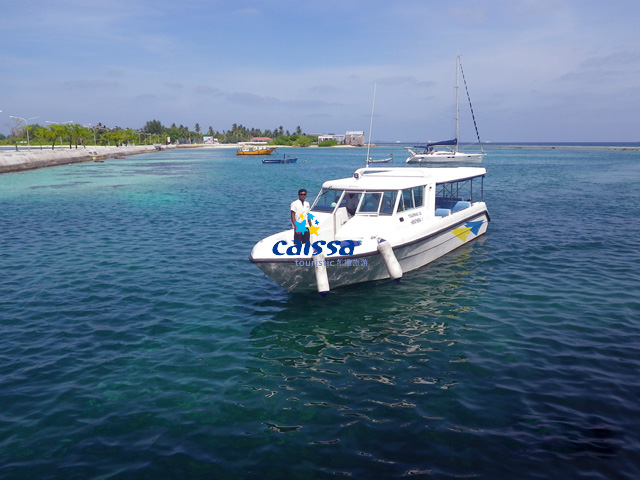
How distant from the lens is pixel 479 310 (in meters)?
12.3

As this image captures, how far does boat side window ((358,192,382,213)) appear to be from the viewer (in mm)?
14961

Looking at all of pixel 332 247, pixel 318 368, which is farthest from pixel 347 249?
pixel 318 368

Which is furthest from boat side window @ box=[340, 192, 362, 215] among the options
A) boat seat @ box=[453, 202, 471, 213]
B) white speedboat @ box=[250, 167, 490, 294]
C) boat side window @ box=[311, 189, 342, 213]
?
boat seat @ box=[453, 202, 471, 213]

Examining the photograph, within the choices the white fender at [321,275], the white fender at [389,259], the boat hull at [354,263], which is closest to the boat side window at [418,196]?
the boat hull at [354,263]

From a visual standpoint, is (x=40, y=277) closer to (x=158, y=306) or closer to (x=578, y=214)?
(x=158, y=306)

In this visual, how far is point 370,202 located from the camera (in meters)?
15.1

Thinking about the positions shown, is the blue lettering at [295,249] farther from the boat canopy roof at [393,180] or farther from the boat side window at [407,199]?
the boat side window at [407,199]

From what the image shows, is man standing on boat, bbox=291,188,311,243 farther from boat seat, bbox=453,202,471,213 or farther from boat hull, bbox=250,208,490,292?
boat seat, bbox=453,202,471,213

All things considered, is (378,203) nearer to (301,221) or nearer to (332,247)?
(332,247)

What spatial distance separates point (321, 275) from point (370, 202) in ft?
→ 13.1

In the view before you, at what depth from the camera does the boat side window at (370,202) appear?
15.0 metres

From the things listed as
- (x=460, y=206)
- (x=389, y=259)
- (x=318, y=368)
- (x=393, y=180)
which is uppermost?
(x=393, y=180)

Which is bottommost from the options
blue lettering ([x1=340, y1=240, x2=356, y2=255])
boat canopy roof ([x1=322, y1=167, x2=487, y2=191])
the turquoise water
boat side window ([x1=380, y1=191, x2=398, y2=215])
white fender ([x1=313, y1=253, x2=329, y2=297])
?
the turquoise water

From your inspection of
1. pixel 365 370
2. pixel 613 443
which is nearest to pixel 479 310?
pixel 365 370
